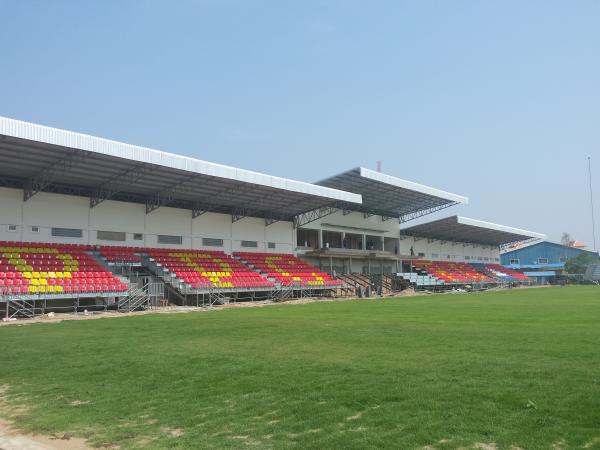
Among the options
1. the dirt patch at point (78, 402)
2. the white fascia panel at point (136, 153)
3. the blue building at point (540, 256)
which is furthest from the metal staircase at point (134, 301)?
the blue building at point (540, 256)

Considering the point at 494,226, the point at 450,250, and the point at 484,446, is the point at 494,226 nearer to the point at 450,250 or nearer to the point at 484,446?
the point at 450,250

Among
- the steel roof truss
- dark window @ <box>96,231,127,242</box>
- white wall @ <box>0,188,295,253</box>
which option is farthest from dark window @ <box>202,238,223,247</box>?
the steel roof truss

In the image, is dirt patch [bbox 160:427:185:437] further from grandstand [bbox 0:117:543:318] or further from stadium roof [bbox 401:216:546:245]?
stadium roof [bbox 401:216:546:245]

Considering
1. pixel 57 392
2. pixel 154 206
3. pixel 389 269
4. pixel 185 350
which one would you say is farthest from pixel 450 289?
pixel 57 392

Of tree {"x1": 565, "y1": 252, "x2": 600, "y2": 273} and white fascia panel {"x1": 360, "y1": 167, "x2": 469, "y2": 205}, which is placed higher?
white fascia panel {"x1": 360, "y1": 167, "x2": 469, "y2": 205}

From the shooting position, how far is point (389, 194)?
51.7 metres

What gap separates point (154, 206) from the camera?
123 feet

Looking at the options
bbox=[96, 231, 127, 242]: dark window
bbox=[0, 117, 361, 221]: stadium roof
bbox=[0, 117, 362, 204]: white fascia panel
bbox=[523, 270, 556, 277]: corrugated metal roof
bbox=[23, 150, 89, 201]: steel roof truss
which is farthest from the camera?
bbox=[523, 270, 556, 277]: corrugated metal roof

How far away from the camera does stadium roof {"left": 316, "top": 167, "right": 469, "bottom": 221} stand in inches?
1780

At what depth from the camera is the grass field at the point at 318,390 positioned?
5363 millimetres

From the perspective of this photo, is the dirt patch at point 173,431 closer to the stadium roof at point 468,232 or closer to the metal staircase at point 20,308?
the metal staircase at point 20,308

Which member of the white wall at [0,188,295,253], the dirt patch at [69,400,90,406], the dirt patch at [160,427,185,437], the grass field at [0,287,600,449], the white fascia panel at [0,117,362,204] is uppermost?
the white fascia panel at [0,117,362,204]

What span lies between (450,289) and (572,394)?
56.1 metres

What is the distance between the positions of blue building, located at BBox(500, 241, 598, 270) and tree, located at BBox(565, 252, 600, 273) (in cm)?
659
